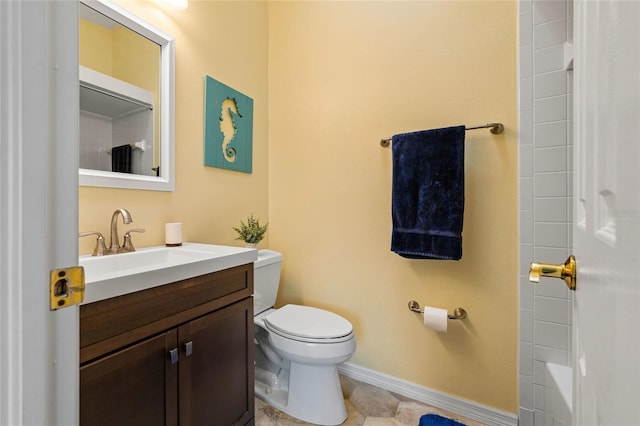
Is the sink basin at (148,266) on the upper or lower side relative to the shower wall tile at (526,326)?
upper

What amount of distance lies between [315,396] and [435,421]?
0.59m

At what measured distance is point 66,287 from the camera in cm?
39

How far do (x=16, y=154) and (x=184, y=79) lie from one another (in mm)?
1378

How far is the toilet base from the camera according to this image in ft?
4.58

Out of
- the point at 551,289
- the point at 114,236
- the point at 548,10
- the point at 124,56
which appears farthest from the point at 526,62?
the point at 114,236

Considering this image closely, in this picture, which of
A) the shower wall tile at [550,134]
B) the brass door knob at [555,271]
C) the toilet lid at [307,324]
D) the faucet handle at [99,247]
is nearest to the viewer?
the brass door knob at [555,271]

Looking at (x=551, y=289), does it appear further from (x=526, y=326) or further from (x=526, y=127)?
(x=526, y=127)

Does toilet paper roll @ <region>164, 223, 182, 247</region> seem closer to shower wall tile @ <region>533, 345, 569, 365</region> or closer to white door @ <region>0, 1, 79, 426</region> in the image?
white door @ <region>0, 1, 79, 426</region>

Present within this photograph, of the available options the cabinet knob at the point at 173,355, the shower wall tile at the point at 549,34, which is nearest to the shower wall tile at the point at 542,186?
the shower wall tile at the point at 549,34

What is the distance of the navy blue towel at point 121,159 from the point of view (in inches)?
50.1

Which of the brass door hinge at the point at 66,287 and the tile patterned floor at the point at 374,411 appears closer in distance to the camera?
the brass door hinge at the point at 66,287

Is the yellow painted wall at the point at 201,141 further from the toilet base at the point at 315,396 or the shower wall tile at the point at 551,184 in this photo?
the shower wall tile at the point at 551,184

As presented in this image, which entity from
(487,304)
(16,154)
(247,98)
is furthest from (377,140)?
Answer: (16,154)

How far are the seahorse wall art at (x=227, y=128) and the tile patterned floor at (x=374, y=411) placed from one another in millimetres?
1362
